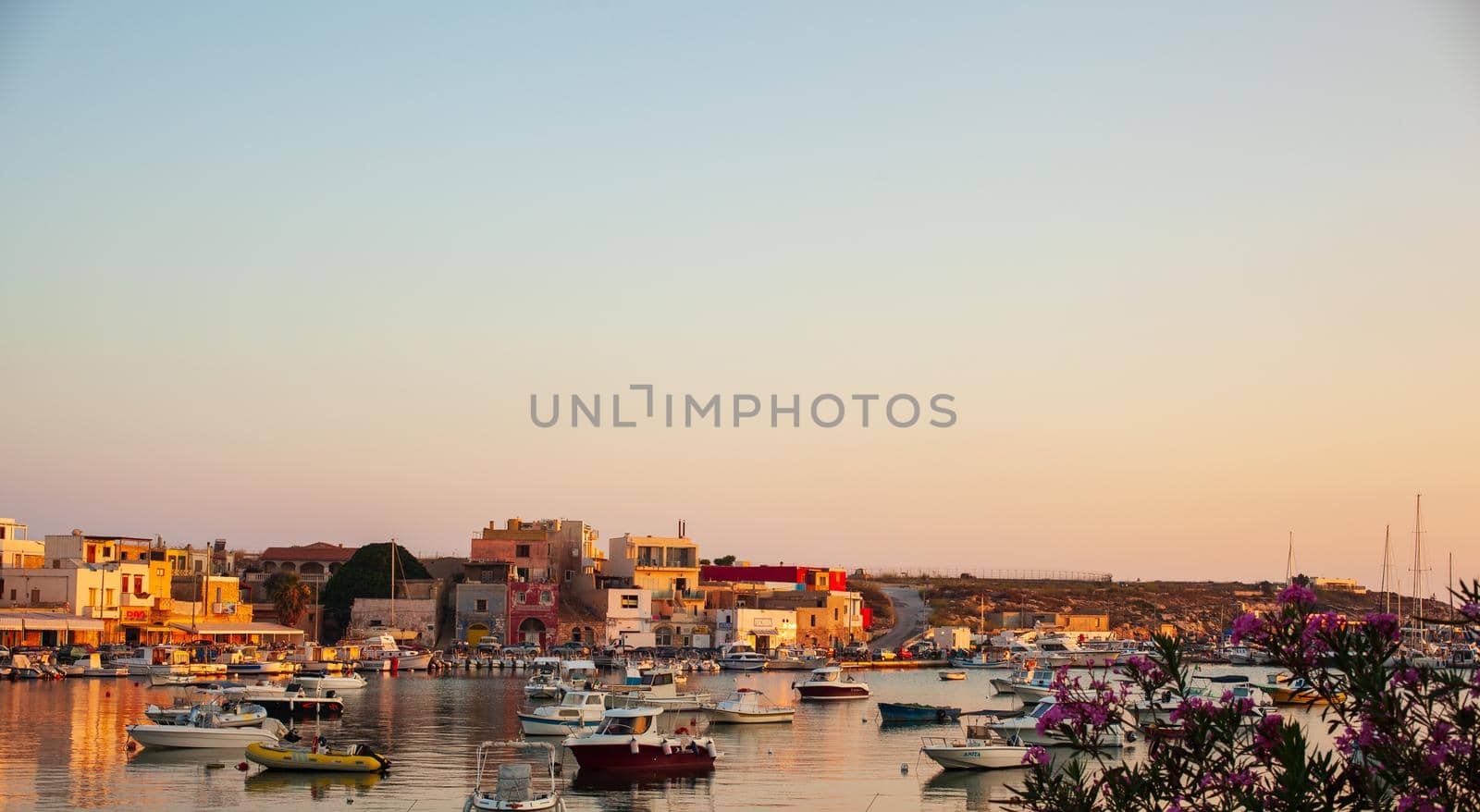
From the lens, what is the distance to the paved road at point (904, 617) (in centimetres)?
12169

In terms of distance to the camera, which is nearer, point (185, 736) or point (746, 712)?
point (185, 736)

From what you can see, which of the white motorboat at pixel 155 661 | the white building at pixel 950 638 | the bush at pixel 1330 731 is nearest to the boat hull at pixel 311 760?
the bush at pixel 1330 731

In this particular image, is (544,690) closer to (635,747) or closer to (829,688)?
(829,688)

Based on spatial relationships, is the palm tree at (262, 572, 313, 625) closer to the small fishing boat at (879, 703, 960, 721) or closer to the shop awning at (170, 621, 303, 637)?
the shop awning at (170, 621, 303, 637)

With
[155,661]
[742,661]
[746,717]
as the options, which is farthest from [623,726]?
[742,661]

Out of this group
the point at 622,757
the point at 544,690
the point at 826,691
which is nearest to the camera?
the point at 622,757

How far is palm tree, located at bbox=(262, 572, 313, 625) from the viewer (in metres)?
98.4

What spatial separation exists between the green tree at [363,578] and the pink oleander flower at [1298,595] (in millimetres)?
93832

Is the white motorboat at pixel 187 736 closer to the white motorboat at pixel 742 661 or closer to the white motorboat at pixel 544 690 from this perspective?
the white motorboat at pixel 544 690

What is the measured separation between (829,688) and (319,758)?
36413mm

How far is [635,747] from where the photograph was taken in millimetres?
40844

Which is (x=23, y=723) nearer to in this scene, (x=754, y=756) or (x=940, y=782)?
(x=754, y=756)

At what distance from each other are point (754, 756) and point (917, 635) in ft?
260

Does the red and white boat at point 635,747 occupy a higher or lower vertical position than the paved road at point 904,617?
higher
